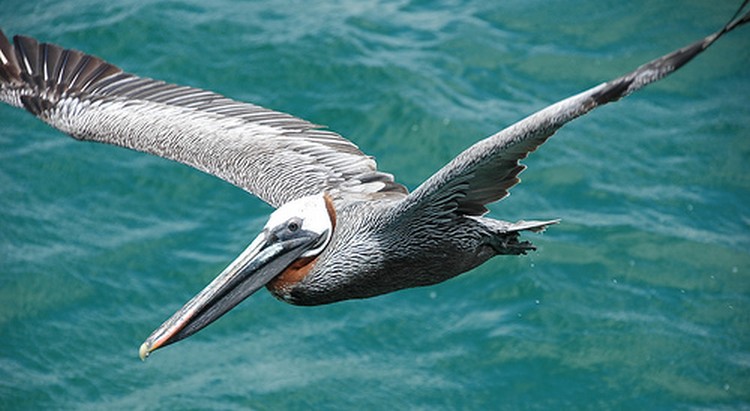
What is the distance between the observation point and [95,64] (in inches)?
331

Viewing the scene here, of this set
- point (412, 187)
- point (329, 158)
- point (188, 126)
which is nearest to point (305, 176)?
point (329, 158)

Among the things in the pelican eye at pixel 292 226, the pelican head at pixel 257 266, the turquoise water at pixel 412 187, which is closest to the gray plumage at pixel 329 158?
the pelican head at pixel 257 266

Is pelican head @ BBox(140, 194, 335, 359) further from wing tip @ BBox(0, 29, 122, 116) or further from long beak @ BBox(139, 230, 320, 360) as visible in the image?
wing tip @ BBox(0, 29, 122, 116)

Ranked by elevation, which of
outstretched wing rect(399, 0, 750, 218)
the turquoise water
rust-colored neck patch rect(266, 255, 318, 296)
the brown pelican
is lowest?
the turquoise water

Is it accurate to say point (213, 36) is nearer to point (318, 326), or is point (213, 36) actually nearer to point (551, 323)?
point (318, 326)

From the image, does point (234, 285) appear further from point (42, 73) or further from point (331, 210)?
point (42, 73)

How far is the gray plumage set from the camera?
5480mm

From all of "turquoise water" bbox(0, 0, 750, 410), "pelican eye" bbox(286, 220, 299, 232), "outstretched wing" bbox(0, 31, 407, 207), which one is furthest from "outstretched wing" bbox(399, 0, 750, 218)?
"turquoise water" bbox(0, 0, 750, 410)

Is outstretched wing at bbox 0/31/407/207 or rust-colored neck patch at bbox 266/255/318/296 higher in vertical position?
outstretched wing at bbox 0/31/407/207

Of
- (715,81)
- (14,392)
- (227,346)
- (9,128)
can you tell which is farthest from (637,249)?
(9,128)

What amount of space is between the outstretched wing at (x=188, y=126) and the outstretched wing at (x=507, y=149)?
0.91 m

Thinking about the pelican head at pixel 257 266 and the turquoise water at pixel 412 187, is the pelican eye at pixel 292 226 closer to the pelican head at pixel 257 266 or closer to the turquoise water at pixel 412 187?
the pelican head at pixel 257 266

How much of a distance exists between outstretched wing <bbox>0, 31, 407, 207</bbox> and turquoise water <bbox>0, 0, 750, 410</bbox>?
2448 mm

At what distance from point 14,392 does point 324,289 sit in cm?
437
